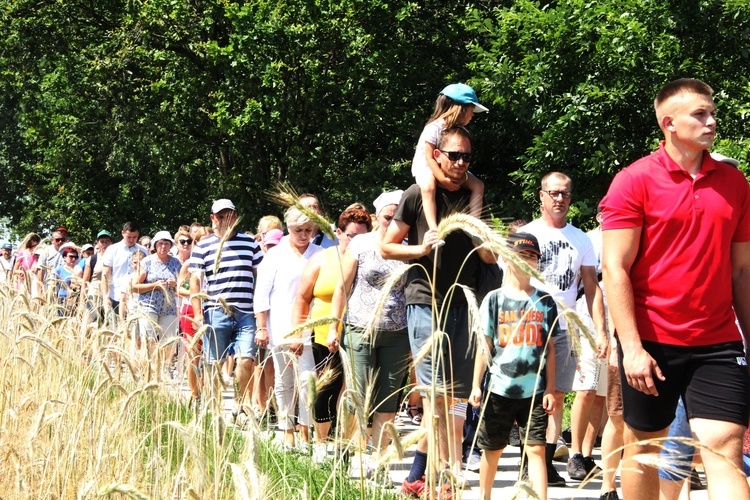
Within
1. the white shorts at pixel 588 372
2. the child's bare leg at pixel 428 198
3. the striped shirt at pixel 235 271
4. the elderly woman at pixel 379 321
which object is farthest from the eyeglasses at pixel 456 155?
the striped shirt at pixel 235 271

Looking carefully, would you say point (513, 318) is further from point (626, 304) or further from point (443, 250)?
point (626, 304)

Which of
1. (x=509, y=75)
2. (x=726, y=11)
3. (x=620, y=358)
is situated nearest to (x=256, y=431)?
(x=620, y=358)

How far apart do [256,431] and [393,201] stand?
4262mm

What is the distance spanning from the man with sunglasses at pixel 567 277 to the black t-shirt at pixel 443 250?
1.45m

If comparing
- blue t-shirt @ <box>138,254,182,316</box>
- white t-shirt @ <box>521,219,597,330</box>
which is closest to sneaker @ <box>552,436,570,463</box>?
white t-shirt @ <box>521,219,597,330</box>

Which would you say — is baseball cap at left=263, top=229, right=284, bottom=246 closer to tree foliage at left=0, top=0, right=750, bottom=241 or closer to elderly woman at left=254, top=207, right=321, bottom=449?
elderly woman at left=254, top=207, right=321, bottom=449

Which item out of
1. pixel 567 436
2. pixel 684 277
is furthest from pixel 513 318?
pixel 567 436

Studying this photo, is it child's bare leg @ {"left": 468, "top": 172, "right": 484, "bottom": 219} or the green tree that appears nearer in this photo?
child's bare leg @ {"left": 468, "top": 172, "right": 484, "bottom": 219}

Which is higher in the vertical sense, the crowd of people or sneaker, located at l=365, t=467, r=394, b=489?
the crowd of people

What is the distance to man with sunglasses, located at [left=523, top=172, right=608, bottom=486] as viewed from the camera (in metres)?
7.56

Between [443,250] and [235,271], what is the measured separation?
159 inches

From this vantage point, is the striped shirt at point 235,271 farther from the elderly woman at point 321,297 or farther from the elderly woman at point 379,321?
the elderly woman at point 379,321

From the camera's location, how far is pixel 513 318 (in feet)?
19.8

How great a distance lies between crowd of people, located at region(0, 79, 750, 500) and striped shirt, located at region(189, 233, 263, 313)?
0.07ft
